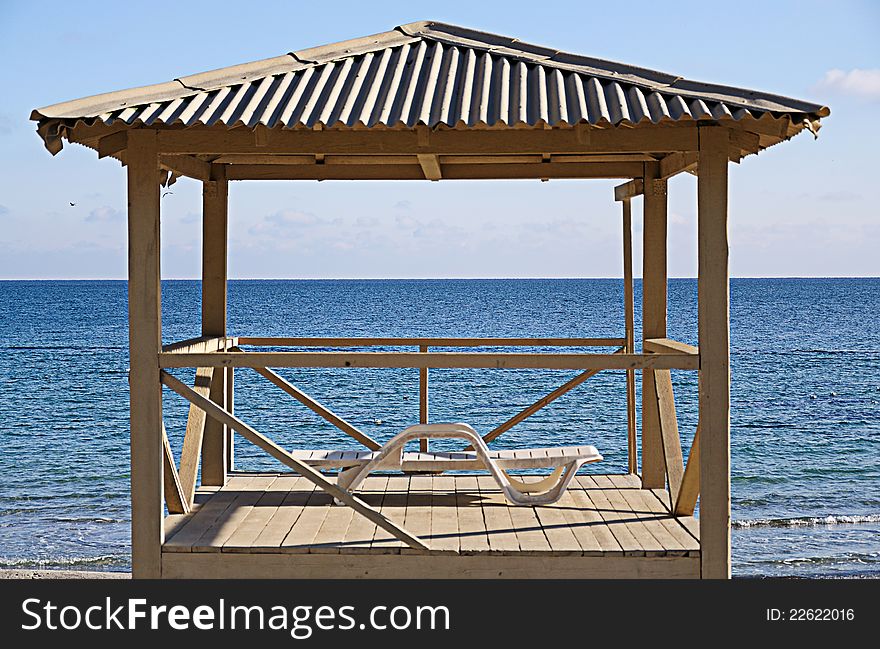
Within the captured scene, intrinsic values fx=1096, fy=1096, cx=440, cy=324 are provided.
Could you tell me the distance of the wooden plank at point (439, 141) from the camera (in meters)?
5.87

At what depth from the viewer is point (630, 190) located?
822 cm

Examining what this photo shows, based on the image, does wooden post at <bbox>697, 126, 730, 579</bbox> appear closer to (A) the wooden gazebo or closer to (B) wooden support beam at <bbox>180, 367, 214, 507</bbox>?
(A) the wooden gazebo

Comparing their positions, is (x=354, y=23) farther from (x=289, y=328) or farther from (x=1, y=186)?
(x=1, y=186)

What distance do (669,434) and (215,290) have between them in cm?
343

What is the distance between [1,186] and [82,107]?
2245 inches

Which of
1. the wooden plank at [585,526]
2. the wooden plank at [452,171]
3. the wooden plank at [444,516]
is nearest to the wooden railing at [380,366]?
the wooden plank at [444,516]

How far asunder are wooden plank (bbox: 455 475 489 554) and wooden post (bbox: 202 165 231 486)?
1.74m

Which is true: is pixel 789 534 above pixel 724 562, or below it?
below

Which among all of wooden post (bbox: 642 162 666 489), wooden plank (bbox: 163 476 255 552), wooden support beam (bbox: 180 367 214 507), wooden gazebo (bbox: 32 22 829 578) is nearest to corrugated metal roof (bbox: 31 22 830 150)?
wooden gazebo (bbox: 32 22 829 578)

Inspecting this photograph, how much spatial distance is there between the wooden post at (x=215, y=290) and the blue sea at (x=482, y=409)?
15.3 feet

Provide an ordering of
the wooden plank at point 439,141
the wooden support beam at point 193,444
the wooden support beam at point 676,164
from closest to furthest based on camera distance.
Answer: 1. the wooden plank at point 439,141
2. the wooden support beam at point 676,164
3. the wooden support beam at point 193,444

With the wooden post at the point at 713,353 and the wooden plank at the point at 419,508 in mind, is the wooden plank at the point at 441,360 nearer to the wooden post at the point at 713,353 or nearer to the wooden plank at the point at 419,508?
the wooden post at the point at 713,353
